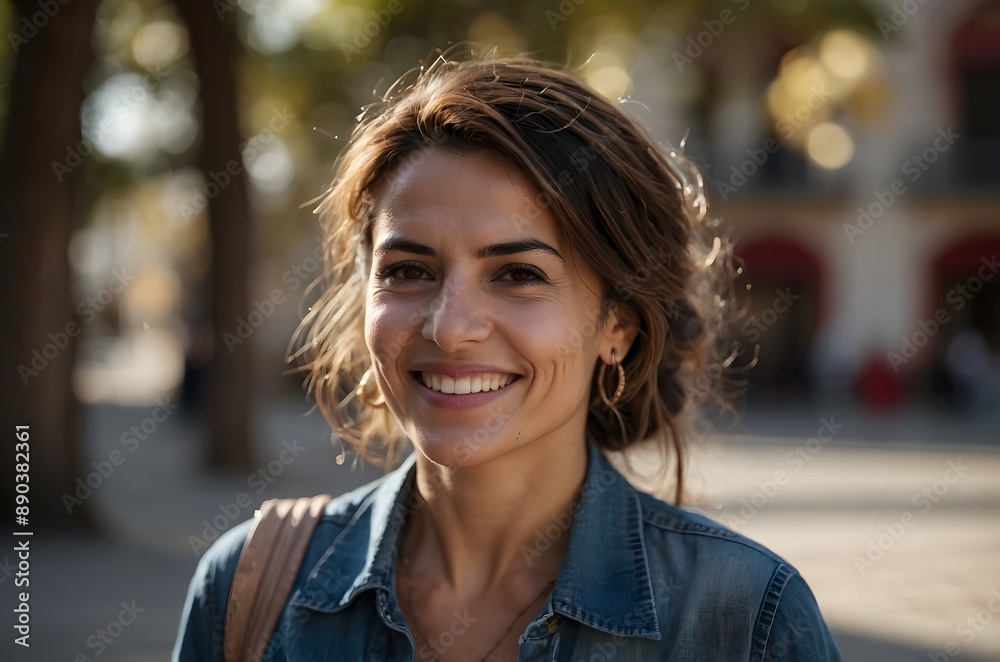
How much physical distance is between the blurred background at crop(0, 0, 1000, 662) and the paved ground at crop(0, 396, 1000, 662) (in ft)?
0.12

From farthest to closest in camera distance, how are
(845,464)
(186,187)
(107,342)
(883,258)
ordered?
(107,342)
(883,258)
(186,187)
(845,464)

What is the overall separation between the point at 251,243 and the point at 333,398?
361 inches

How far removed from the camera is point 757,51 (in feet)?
78.9

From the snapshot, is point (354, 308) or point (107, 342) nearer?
point (354, 308)

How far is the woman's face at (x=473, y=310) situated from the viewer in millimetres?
2072

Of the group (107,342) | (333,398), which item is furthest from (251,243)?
(107,342)

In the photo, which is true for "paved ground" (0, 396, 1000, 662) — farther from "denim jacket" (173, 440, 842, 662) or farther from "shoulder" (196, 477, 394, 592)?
"shoulder" (196, 477, 394, 592)

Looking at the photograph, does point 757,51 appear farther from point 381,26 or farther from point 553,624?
point 553,624

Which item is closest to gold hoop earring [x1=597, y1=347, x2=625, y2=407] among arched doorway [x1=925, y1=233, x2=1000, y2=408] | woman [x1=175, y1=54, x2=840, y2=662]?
woman [x1=175, y1=54, x2=840, y2=662]

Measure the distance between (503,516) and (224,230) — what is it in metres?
9.70

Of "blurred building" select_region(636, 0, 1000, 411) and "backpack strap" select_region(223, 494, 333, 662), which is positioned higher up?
"blurred building" select_region(636, 0, 1000, 411)

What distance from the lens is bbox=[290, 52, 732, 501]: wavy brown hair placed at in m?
2.11

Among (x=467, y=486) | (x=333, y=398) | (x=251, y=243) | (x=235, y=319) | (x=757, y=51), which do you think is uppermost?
(x=757, y=51)

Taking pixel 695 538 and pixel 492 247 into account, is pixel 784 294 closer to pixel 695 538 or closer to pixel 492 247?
pixel 695 538
